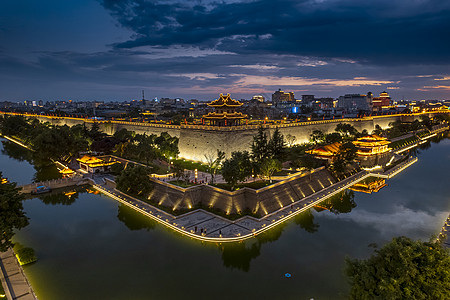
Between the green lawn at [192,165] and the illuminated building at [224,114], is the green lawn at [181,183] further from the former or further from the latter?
the illuminated building at [224,114]

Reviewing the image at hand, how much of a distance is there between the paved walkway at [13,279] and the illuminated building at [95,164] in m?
20.1

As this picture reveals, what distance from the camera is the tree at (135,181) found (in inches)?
1091

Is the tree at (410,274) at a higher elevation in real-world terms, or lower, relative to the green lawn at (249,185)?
higher

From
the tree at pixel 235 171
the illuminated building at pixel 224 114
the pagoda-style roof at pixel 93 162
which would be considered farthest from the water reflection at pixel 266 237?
the pagoda-style roof at pixel 93 162

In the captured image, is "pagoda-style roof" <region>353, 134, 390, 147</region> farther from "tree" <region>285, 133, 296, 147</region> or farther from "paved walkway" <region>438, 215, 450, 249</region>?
"paved walkway" <region>438, 215, 450, 249</region>

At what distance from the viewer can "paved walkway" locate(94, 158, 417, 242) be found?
20984mm

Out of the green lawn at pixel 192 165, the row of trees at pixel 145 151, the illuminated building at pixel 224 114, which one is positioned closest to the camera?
the row of trees at pixel 145 151

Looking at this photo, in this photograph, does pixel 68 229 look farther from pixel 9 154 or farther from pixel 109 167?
pixel 9 154

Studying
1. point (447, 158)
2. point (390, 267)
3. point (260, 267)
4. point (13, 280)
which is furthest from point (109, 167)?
point (447, 158)

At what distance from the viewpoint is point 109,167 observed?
38.1 metres

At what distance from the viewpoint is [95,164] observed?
1460 inches

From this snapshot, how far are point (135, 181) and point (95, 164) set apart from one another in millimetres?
12726

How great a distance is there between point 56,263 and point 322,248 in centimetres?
1852

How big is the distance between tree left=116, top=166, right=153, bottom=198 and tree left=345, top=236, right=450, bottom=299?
71.2 ft
